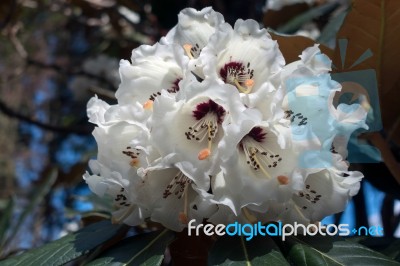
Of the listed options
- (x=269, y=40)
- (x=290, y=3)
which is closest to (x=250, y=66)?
(x=269, y=40)

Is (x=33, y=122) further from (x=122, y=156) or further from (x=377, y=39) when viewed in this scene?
(x=377, y=39)

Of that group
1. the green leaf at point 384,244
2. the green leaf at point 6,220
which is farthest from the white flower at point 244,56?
the green leaf at point 6,220

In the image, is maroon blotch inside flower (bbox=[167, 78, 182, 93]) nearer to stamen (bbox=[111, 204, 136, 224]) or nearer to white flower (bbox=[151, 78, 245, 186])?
white flower (bbox=[151, 78, 245, 186])

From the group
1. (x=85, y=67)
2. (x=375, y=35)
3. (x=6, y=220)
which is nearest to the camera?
(x=375, y=35)

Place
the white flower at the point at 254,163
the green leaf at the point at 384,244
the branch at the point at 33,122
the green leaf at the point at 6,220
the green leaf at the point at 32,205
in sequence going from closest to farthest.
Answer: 1. the white flower at the point at 254,163
2. the green leaf at the point at 384,244
3. the green leaf at the point at 6,220
4. the green leaf at the point at 32,205
5. the branch at the point at 33,122

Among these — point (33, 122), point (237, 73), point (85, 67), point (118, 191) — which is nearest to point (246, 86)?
point (237, 73)

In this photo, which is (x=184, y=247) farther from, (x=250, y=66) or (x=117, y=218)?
(x=250, y=66)

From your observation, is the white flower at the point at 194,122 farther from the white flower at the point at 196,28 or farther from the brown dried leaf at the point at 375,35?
the brown dried leaf at the point at 375,35
